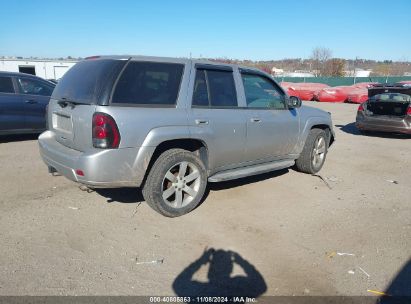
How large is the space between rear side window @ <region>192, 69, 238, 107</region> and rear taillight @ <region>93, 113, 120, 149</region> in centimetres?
109

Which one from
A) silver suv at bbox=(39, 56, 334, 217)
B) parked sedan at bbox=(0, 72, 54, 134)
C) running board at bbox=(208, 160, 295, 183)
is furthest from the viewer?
Answer: parked sedan at bbox=(0, 72, 54, 134)

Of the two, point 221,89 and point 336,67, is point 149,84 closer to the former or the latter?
point 221,89

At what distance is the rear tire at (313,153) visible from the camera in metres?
6.07

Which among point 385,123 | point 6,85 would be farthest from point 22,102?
point 385,123

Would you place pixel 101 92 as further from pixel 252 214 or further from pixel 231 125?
pixel 252 214

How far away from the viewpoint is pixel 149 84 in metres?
3.94

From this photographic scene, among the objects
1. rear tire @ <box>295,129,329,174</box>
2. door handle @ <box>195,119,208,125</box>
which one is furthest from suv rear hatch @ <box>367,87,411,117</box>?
door handle @ <box>195,119,208,125</box>

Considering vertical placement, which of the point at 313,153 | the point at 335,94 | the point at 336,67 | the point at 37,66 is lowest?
the point at 313,153

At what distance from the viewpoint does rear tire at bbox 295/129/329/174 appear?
607 cm

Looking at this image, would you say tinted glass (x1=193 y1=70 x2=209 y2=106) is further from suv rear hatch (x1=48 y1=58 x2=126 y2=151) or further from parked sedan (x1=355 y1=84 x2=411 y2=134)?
parked sedan (x1=355 y1=84 x2=411 y2=134)

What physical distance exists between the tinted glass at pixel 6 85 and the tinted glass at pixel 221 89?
5534mm

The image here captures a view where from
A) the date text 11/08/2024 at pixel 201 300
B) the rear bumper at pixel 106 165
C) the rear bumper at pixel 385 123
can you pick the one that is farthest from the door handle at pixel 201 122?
A: the rear bumper at pixel 385 123

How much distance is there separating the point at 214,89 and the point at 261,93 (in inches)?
38.7

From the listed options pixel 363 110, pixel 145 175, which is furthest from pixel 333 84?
pixel 145 175
